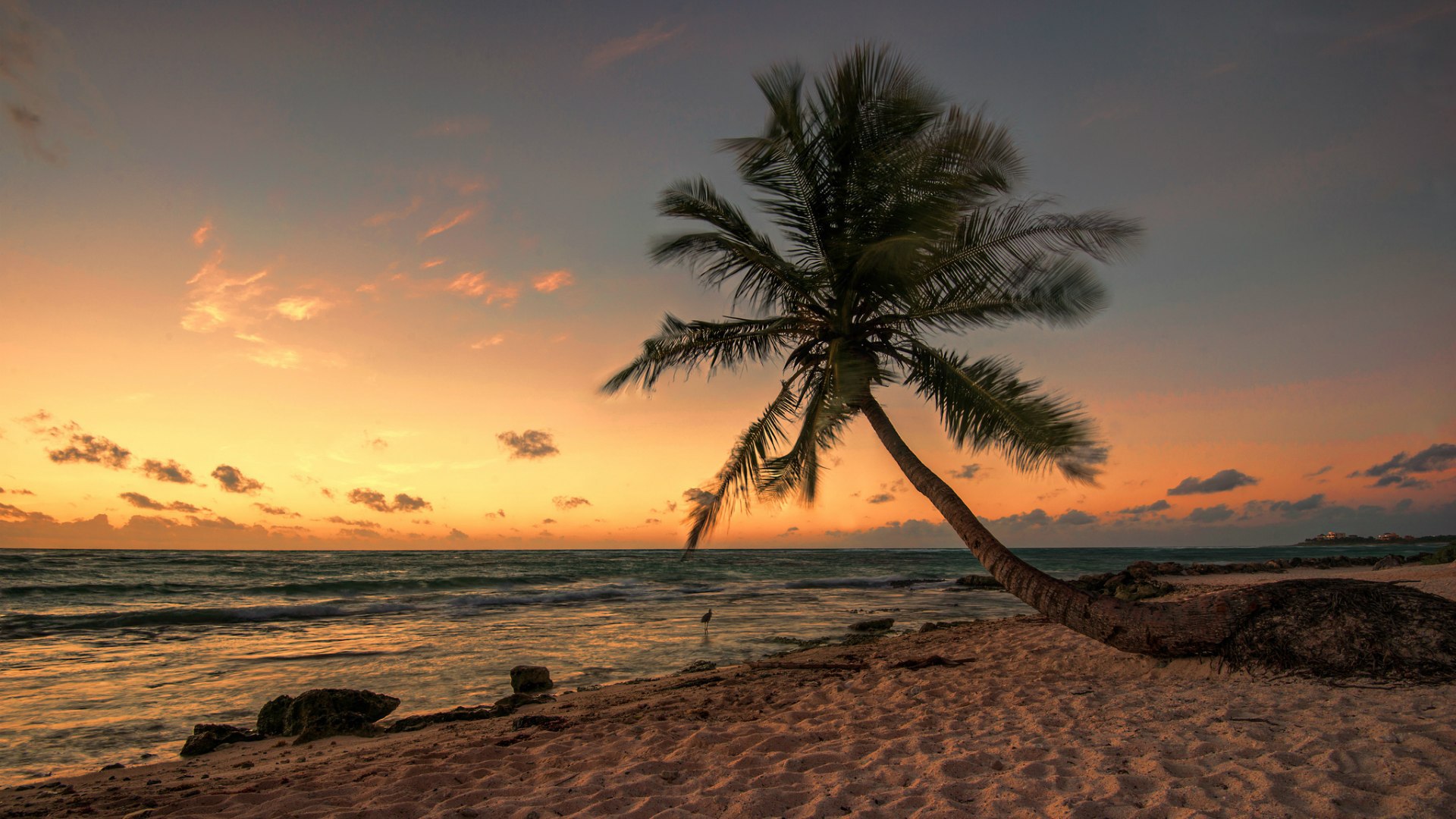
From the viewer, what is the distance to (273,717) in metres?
7.43

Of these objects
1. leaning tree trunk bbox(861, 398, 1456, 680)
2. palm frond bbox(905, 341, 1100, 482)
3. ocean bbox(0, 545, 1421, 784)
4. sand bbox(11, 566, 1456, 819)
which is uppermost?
palm frond bbox(905, 341, 1100, 482)

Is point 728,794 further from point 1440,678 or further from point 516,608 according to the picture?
point 516,608

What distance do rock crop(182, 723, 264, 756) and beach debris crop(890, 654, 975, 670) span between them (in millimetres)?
7265

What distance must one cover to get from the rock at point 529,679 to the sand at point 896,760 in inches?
66.2

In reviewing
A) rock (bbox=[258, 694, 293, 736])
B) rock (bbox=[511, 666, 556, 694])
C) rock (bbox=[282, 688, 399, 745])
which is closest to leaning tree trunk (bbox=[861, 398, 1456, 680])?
rock (bbox=[511, 666, 556, 694])

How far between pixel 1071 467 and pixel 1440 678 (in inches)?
129

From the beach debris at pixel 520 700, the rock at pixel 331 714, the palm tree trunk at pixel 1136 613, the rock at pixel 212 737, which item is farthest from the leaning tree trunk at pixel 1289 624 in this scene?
the rock at pixel 212 737

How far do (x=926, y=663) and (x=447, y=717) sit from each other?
575 centimetres

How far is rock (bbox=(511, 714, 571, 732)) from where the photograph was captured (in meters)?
6.32

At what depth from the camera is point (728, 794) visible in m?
4.15

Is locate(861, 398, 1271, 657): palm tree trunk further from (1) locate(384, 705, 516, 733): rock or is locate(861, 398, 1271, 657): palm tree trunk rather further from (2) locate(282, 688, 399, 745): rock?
(2) locate(282, 688, 399, 745): rock

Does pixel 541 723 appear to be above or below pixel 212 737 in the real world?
above

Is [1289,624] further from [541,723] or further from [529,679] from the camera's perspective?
[529,679]

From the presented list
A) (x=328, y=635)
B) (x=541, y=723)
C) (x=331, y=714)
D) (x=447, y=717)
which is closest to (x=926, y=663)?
(x=541, y=723)
